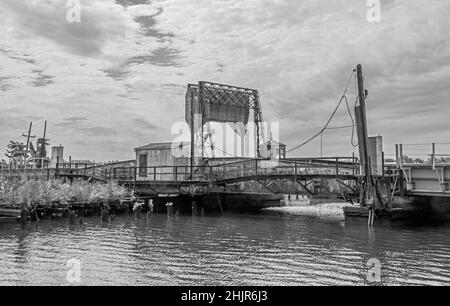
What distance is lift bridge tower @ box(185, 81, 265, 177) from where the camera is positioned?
113ft

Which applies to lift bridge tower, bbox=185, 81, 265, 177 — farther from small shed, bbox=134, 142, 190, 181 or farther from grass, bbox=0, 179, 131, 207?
grass, bbox=0, 179, 131, 207

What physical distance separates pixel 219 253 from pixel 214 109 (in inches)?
928

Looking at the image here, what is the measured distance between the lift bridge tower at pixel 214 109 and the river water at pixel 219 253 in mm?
13643

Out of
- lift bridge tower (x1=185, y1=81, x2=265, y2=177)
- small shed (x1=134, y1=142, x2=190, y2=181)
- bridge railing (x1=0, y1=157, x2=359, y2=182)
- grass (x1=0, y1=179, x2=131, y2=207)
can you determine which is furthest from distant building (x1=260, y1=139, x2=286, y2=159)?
grass (x1=0, y1=179, x2=131, y2=207)

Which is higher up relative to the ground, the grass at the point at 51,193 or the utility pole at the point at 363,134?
the utility pole at the point at 363,134

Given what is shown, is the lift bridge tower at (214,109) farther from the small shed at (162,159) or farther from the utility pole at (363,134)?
the utility pole at (363,134)

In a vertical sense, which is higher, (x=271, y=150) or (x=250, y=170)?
(x=271, y=150)

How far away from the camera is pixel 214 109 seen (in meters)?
35.9

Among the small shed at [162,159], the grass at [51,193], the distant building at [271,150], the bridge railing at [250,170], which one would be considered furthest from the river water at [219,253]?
the distant building at [271,150]

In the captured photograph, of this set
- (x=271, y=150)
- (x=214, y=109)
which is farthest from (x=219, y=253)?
(x=271, y=150)

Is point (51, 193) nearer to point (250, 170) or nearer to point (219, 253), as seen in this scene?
point (219, 253)

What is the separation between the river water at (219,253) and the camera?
1018cm
